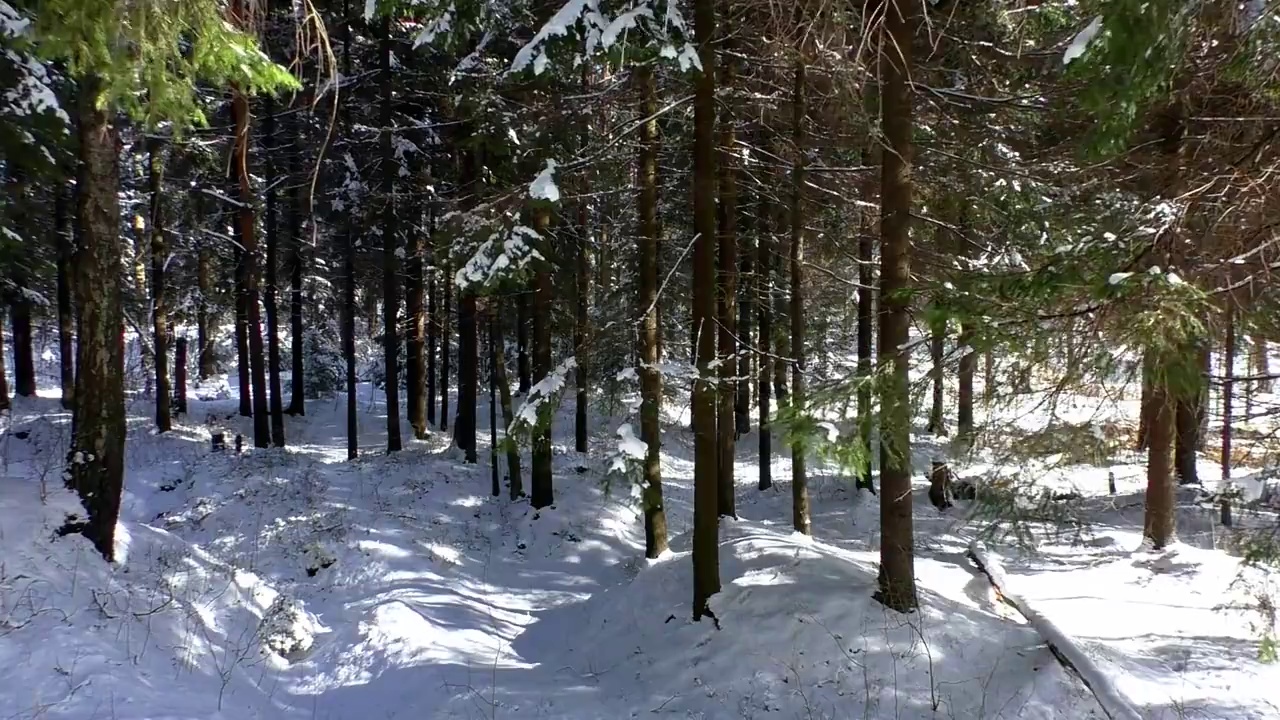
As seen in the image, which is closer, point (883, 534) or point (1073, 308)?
point (1073, 308)

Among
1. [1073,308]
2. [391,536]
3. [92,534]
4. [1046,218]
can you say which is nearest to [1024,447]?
[1073,308]

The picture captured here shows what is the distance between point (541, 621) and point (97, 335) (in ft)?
21.8

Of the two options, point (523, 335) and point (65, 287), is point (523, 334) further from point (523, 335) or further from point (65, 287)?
point (65, 287)

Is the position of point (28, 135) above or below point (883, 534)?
above

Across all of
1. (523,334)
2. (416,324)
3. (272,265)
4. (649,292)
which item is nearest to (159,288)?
(272,265)

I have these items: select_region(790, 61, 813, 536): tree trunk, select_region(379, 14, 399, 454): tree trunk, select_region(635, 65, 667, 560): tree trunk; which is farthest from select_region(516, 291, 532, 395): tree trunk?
select_region(790, 61, 813, 536): tree trunk

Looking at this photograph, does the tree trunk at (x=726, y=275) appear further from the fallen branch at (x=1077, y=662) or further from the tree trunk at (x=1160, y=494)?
the tree trunk at (x=1160, y=494)

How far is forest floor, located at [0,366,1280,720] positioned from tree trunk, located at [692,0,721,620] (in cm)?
54

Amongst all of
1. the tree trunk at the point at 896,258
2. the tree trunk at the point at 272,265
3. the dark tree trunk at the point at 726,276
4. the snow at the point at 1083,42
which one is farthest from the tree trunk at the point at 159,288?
the snow at the point at 1083,42

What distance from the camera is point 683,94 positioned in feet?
35.7

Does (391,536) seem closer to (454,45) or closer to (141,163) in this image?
(454,45)

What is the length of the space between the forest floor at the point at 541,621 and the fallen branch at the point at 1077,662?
0.10 metres

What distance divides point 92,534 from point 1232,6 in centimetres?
1069

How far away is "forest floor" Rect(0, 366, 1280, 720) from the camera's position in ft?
20.2
